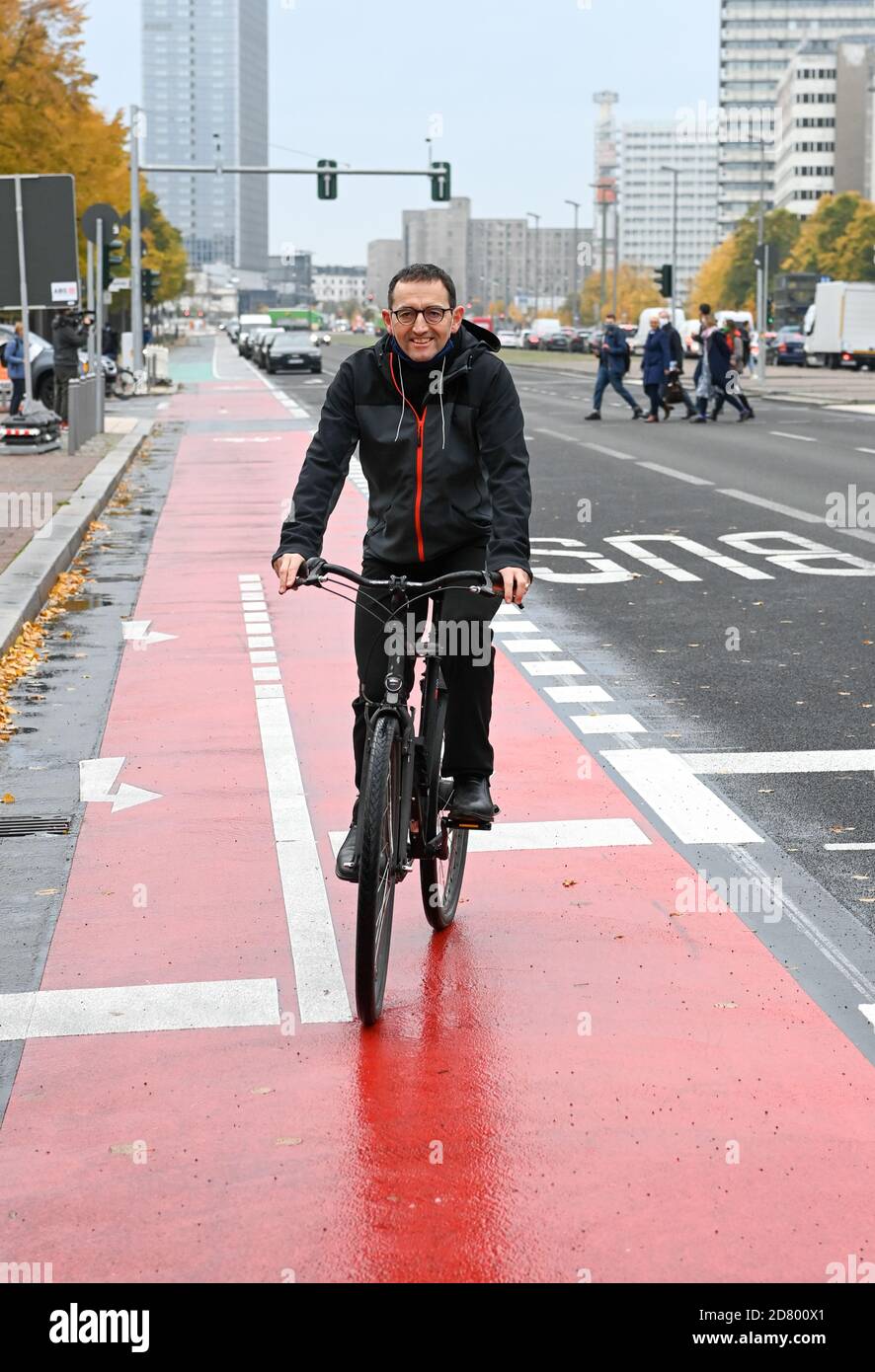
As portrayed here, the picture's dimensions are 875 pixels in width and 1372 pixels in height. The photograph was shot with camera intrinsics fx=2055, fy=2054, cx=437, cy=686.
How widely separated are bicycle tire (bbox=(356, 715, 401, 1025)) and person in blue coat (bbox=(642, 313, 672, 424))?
27.2 m

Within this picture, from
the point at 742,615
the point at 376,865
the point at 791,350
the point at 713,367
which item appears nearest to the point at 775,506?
the point at 742,615

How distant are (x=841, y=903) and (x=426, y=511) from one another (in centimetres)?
175

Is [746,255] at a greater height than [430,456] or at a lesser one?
greater

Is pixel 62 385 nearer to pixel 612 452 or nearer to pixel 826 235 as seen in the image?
pixel 612 452

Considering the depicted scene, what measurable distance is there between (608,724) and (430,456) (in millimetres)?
3645

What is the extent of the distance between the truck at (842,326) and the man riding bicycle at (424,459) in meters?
62.6

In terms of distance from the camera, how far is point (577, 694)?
9555mm

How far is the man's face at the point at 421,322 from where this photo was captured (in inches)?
201

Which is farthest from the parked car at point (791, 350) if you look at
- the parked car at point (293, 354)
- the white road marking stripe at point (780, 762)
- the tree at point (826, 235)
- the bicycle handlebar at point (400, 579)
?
the bicycle handlebar at point (400, 579)

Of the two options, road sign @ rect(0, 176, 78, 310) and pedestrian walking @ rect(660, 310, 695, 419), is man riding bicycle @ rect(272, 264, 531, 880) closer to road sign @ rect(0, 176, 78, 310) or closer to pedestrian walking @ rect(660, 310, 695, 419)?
road sign @ rect(0, 176, 78, 310)

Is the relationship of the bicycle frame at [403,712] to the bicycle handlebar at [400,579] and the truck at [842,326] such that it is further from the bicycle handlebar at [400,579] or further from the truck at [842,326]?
the truck at [842,326]

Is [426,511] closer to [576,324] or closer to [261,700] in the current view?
[261,700]

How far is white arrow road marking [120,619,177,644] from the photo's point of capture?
11.3 m
